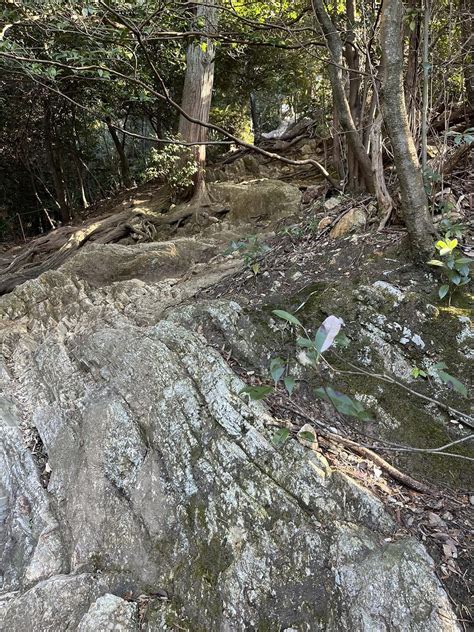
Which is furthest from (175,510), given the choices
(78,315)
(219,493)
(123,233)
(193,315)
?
(123,233)

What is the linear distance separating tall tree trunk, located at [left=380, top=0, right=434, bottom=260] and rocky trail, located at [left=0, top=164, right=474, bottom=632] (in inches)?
10.3

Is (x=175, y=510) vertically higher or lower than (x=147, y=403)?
→ lower

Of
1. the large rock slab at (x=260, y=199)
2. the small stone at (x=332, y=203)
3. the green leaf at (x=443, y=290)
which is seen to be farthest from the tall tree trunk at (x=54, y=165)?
the green leaf at (x=443, y=290)

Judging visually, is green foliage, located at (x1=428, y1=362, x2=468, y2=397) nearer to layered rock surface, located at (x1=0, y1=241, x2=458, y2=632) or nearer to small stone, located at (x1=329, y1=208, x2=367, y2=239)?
layered rock surface, located at (x1=0, y1=241, x2=458, y2=632)

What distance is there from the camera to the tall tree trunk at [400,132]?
252 centimetres

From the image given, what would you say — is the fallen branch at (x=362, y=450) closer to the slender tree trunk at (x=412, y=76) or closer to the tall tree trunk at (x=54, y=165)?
the slender tree trunk at (x=412, y=76)

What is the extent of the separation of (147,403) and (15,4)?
12.1 feet

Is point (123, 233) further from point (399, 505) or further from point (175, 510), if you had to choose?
point (399, 505)

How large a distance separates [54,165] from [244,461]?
9251mm

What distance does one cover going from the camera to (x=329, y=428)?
7.87 feet

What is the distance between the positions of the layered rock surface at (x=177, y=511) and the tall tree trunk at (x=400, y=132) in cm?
135

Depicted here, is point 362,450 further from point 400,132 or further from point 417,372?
point 400,132

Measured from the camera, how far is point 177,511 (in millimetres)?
2211

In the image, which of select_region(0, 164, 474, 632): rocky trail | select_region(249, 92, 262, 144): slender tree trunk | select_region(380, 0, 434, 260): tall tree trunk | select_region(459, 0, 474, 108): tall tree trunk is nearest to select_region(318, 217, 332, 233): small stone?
select_region(0, 164, 474, 632): rocky trail
